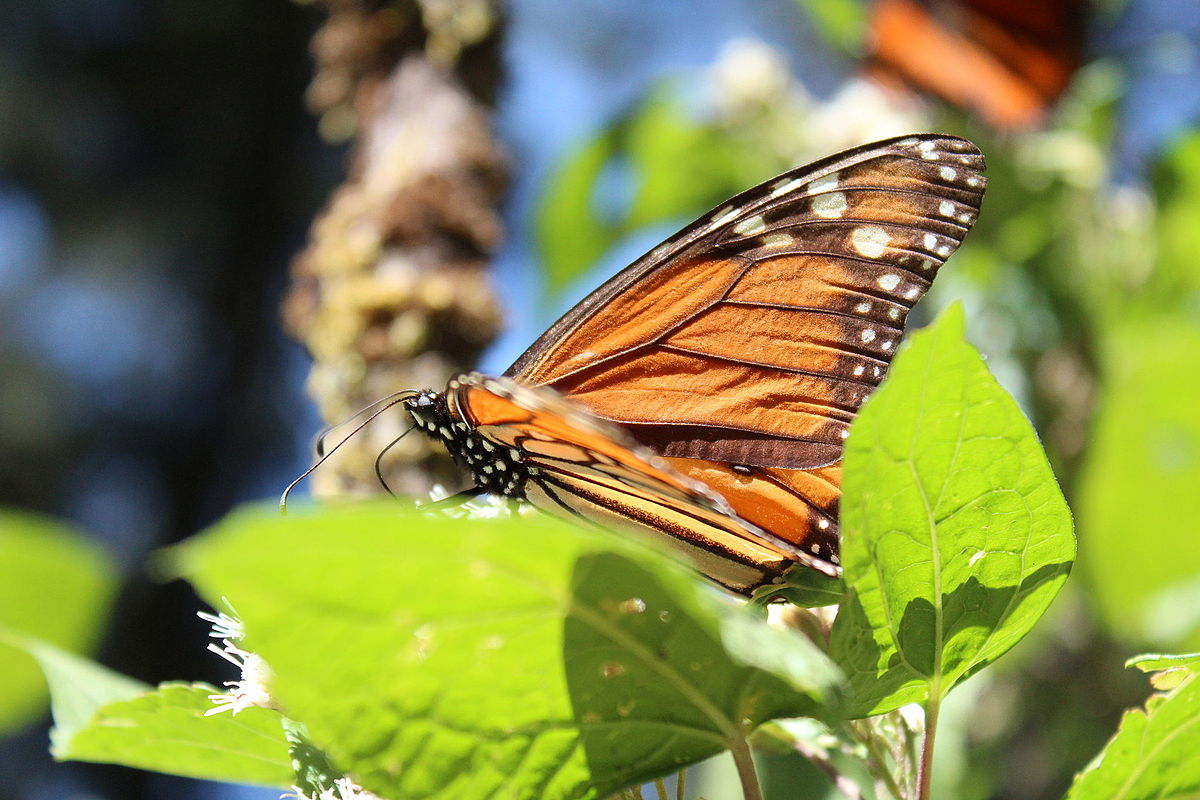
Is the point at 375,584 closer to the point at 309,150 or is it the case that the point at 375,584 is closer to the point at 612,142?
the point at 612,142

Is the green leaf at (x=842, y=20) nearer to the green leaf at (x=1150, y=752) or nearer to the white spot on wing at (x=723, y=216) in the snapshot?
the white spot on wing at (x=723, y=216)

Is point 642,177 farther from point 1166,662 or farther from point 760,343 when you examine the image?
point 1166,662

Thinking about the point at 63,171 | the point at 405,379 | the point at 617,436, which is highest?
the point at 63,171

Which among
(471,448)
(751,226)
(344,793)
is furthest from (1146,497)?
(344,793)

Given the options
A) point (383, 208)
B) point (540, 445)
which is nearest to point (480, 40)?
point (383, 208)

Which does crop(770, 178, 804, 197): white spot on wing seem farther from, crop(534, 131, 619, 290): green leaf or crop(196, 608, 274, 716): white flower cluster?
crop(534, 131, 619, 290): green leaf

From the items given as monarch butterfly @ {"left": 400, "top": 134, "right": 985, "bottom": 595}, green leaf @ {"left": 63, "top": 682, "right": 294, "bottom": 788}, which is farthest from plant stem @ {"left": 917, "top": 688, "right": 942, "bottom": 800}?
green leaf @ {"left": 63, "top": 682, "right": 294, "bottom": 788}

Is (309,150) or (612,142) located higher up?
(309,150)
